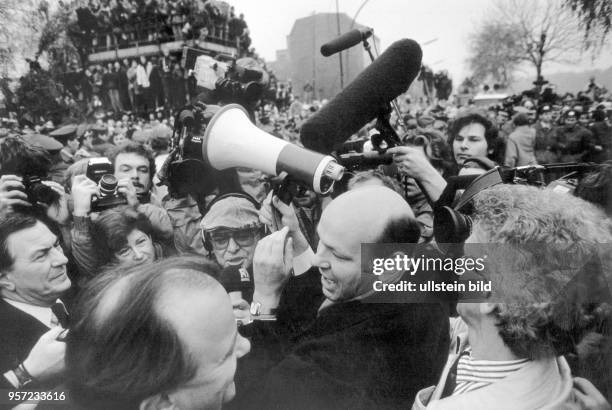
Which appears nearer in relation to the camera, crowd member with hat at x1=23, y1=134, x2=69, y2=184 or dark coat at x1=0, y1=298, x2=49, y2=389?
dark coat at x1=0, y1=298, x2=49, y2=389

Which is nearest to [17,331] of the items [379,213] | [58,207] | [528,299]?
[58,207]

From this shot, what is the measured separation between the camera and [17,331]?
1370mm

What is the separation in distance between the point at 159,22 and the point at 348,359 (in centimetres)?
113

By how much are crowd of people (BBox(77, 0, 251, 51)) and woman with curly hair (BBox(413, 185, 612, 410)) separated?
3.05 feet

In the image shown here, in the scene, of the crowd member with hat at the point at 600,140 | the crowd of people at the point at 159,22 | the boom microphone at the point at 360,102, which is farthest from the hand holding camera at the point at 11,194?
the crowd member with hat at the point at 600,140

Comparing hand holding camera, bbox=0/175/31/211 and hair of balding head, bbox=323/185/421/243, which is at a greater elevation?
hand holding camera, bbox=0/175/31/211

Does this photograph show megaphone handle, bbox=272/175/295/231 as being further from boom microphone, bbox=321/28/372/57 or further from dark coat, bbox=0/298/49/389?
dark coat, bbox=0/298/49/389

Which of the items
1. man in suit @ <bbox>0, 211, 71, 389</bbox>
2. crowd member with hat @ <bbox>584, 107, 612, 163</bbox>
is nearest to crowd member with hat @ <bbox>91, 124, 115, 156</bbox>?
man in suit @ <bbox>0, 211, 71, 389</bbox>

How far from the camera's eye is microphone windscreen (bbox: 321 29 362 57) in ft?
4.37

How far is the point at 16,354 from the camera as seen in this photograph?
139 cm

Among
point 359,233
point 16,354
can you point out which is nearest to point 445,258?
point 359,233

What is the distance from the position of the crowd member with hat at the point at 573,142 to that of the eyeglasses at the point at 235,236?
1318 millimetres

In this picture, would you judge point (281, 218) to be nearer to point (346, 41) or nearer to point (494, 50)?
point (346, 41)

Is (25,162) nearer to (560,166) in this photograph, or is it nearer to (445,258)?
(445,258)
